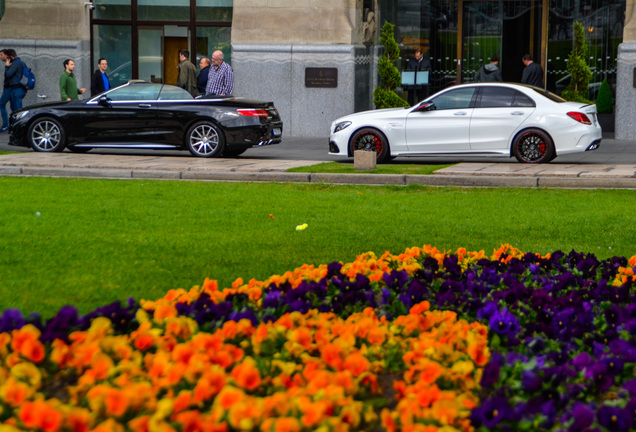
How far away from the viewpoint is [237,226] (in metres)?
8.64

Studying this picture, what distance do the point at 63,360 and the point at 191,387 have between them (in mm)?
631

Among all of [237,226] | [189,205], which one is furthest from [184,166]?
[237,226]

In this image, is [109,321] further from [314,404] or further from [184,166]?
[184,166]

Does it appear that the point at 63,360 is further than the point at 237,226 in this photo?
No

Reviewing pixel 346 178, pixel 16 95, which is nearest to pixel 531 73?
pixel 346 178

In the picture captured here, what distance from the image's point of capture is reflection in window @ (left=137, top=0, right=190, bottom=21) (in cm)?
2484

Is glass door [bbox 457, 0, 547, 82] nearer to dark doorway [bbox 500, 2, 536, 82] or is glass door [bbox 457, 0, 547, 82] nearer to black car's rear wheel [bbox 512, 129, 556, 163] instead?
Answer: dark doorway [bbox 500, 2, 536, 82]

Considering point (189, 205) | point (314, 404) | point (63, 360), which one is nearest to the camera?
point (314, 404)

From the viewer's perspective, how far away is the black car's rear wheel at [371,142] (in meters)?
15.8

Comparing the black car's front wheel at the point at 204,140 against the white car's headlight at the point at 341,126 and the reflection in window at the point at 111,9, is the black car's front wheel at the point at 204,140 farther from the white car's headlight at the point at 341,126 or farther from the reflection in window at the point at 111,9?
the reflection in window at the point at 111,9

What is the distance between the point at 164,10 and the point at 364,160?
42.3 ft

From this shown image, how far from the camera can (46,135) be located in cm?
1716

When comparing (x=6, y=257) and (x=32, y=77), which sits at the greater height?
(x=32, y=77)

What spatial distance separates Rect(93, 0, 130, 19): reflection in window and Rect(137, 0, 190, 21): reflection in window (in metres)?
0.34
